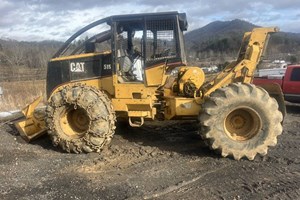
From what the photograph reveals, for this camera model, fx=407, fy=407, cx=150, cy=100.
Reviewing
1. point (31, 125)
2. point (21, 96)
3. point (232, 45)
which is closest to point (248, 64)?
point (31, 125)

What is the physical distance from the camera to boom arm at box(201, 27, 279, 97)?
732 cm

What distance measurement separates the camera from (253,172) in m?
5.99

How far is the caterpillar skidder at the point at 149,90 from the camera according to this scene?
673cm

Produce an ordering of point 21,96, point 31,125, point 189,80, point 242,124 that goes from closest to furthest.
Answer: point 242,124 → point 189,80 → point 31,125 → point 21,96

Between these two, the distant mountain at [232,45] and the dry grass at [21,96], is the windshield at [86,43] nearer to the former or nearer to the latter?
the dry grass at [21,96]

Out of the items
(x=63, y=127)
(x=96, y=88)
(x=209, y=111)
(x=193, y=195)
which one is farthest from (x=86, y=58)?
(x=193, y=195)

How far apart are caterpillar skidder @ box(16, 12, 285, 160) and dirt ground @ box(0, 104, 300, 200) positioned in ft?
1.32

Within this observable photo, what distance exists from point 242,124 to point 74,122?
311cm

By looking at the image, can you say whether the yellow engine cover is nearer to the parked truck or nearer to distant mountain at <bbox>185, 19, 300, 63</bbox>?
the parked truck

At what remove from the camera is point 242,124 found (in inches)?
278

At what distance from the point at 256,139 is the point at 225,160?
64 centimetres

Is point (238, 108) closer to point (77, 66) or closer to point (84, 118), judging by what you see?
point (84, 118)

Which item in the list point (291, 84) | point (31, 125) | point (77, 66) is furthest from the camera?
point (291, 84)

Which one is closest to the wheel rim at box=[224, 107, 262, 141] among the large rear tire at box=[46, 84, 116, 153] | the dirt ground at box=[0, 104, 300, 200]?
the dirt ground at box=[0, 104, 300, 200]
